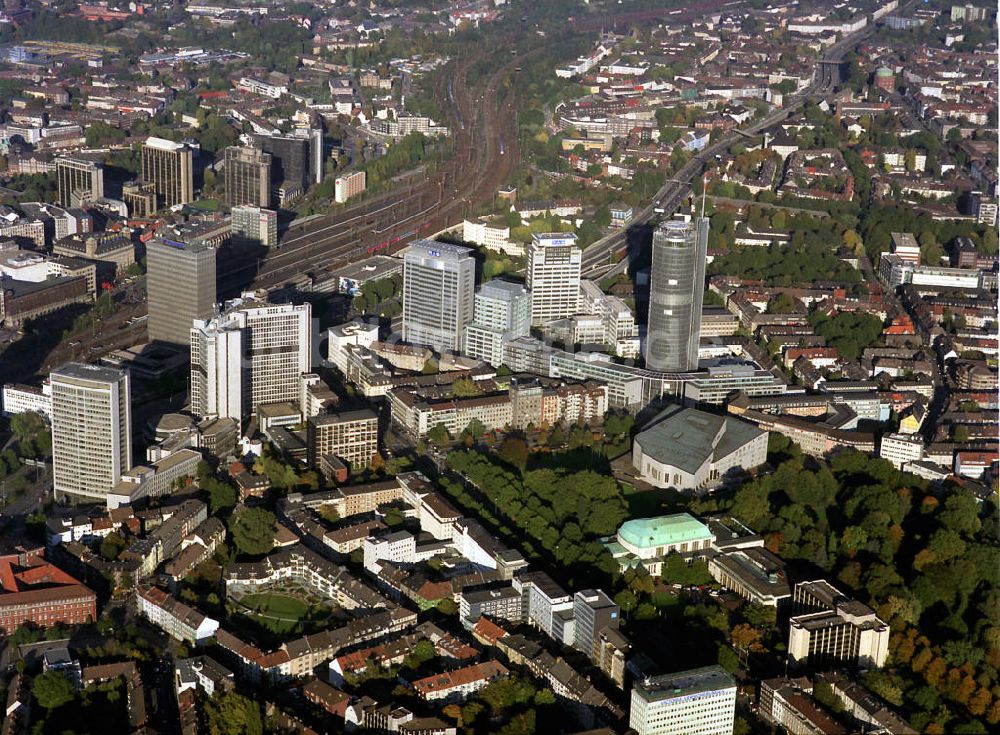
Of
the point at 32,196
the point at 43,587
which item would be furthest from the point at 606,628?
the point at 32,196

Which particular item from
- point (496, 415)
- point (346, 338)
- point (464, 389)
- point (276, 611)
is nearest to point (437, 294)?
point (346, 338)

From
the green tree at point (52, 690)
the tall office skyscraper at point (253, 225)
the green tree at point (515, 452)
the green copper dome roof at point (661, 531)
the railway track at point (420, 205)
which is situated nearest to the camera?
the green tree at point (52, 690)

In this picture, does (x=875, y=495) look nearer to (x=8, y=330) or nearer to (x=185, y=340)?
(x=185, y=340)

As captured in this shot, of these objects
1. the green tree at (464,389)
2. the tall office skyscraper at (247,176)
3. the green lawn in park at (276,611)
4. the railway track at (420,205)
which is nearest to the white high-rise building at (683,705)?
the green lawn in park at (276,611)

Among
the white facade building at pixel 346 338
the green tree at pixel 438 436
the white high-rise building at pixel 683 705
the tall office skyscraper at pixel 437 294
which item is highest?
the tall office skyscraper at pixel 437 294

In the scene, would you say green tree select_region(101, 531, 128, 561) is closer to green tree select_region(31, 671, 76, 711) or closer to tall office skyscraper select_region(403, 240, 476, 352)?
green tree select_region(31, 671, 76, 711)

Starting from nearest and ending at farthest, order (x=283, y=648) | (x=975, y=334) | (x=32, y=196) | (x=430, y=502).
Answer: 1. (x=283, y=648)
2. (x=430, y=502)
3. (x=975, y=334)
4. (x=32, y=196)

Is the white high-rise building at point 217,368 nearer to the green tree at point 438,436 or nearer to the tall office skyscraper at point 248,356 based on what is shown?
the tall office skyscraper at point 248,356
